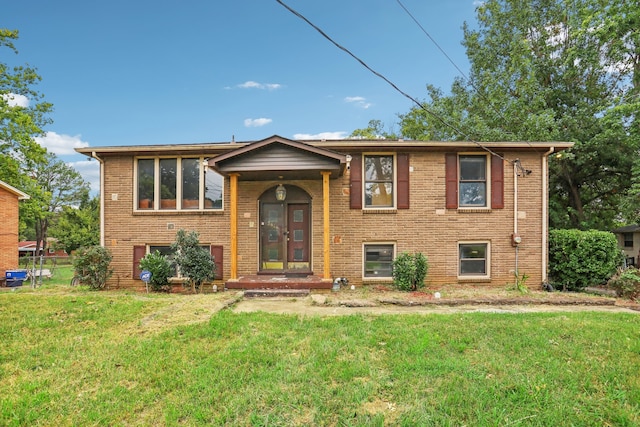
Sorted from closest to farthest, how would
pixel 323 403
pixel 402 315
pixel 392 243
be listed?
1. pixel 323 403
2. pixel 402 315
3. pixel 392 243

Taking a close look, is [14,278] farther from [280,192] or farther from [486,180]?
[486,180]

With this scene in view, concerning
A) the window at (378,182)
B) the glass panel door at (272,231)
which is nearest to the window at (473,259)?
the window at (378,182)

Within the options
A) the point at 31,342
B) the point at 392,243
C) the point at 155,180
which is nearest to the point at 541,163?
the point at 392,243

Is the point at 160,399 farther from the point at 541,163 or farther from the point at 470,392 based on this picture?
the point at 541,163

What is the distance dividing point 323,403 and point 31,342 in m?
4.22

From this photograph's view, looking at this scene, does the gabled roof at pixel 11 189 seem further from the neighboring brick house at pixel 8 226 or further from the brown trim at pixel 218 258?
the brown trim at pixel 218 258

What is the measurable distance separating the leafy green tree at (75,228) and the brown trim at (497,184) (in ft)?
123

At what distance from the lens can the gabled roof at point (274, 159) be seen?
8125 mm

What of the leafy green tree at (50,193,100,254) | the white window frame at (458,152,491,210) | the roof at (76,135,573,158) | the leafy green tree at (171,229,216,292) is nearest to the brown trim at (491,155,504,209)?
the white window frame at (458,152,491,210)

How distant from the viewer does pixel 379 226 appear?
941 cm

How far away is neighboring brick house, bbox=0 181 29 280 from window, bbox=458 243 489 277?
19.3m

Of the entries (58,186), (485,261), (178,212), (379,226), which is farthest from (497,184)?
(58,186)

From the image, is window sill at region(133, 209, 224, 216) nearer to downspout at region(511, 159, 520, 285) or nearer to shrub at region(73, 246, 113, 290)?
shrub at region(73, 246, 113, 290)

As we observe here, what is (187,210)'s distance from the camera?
9.58 m
